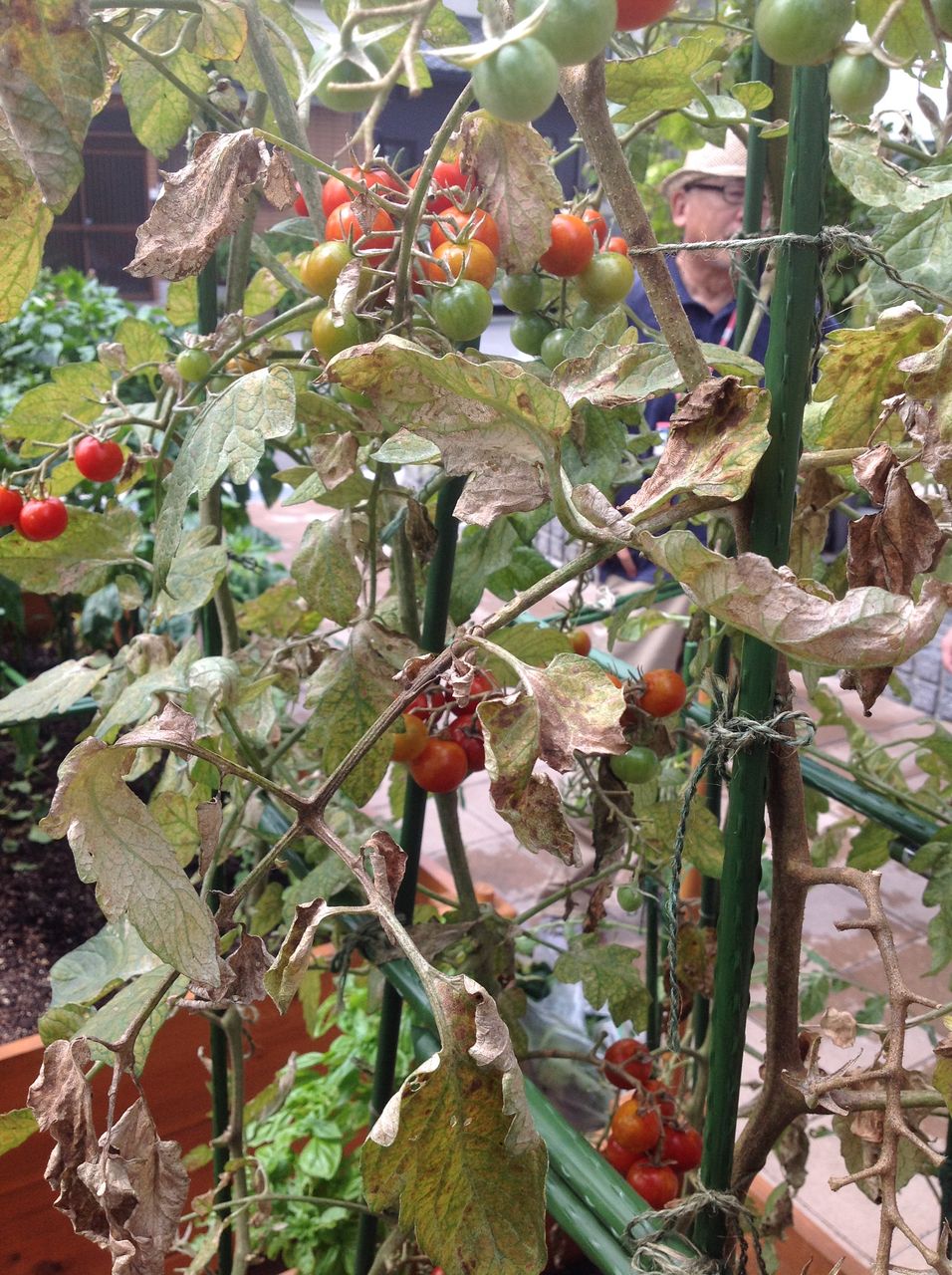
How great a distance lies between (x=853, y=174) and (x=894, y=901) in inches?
93.9

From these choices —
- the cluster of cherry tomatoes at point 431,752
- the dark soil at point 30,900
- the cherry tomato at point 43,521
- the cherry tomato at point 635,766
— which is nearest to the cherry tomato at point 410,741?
the cluster of cherry tomatoes at point 431,752

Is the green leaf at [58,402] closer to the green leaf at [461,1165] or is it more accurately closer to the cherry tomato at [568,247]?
the cherry tomato at [568,247]

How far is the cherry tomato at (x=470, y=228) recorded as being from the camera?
1.85 feet

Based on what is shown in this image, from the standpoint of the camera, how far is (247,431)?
55 centimetres

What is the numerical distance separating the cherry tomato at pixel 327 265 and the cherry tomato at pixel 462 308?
0.06m

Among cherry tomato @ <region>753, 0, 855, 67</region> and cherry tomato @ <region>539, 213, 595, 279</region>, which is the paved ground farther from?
cherry tomato @ <region>753, 0, 855, 67</region>

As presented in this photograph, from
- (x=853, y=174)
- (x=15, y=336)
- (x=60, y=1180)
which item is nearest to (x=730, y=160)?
(x=853, y=174)

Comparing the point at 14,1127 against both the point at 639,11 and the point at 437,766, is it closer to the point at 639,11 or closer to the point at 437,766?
the point at 437,766

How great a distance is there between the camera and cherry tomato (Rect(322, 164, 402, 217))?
1.82 feet

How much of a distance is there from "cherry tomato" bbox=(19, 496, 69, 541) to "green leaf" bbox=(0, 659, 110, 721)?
4.4 inches

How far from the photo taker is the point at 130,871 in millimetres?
440

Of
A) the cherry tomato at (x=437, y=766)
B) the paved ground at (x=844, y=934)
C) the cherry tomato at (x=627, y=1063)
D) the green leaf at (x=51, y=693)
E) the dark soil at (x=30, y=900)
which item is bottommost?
the paved ground at (x=844, y=934)

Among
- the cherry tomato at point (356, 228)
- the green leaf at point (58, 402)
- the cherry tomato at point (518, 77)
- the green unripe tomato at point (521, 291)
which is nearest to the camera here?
the cherry tomato at point (518, 77)

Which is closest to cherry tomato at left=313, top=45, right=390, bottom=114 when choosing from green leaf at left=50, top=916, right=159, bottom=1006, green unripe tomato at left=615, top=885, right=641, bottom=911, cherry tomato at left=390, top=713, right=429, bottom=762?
cherry tomato at left=390, top=713, right=429, bottom=762
